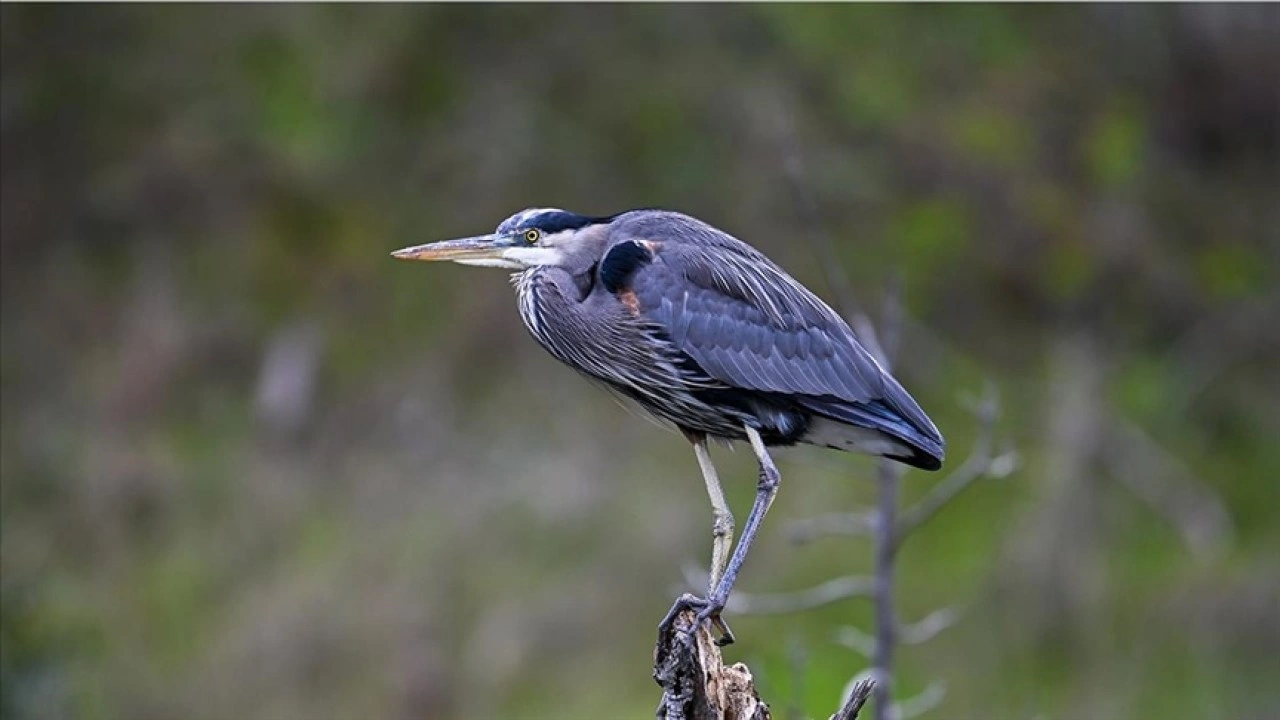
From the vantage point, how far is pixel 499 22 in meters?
14.0

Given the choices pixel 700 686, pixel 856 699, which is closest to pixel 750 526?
pixel 700 686

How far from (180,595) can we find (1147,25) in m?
9.21

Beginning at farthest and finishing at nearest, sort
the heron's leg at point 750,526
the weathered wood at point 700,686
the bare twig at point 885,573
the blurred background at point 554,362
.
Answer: the blurred background at point 554,362, the bare twig at point 885,573, the heron's leg at point 750,526, the weathered wood at point 700,686

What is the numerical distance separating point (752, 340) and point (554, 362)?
706 cm

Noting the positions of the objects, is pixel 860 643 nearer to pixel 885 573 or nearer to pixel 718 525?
pixel 885 573

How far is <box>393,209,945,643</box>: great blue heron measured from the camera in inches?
214

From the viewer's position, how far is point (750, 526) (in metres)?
5.31

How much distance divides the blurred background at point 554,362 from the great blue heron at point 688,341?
4392 mm

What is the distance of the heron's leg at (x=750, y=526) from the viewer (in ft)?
16.6

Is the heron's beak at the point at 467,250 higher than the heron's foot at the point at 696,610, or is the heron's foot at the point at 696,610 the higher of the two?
the heron's beak at the point at 467,250

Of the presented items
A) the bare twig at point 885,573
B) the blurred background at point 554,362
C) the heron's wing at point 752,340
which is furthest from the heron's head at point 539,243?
the blurred background at point 554,362

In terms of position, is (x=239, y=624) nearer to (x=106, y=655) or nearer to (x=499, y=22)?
(x=106, y=655)

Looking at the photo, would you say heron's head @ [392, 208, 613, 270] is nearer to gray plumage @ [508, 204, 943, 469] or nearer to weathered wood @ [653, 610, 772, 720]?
gray plumage @ [508, 204, 943, 469]

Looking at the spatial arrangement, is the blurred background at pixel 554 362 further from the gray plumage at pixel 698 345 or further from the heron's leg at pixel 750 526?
the heron's leg at pixel 750 526
